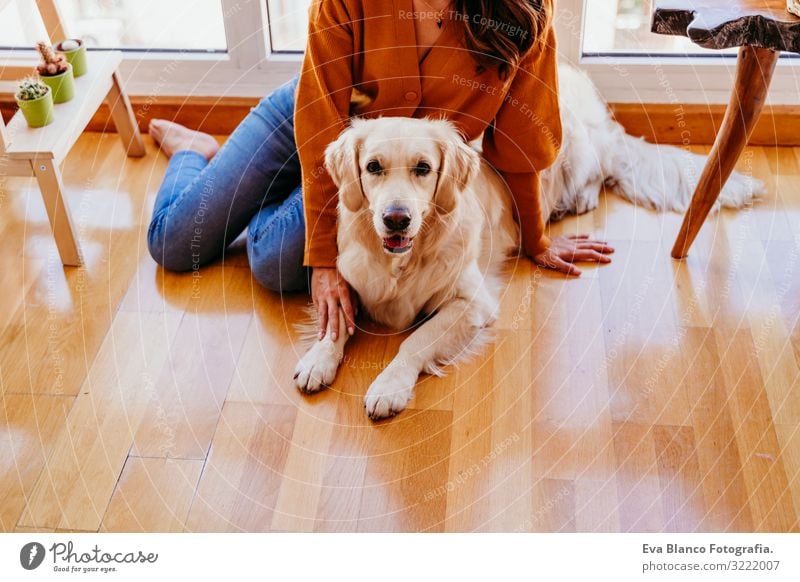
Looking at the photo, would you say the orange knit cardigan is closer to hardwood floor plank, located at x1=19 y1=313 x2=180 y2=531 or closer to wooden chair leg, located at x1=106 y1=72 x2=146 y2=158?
hardwood floor plank, located at x1=19 y1=313 x2=180 y2=531

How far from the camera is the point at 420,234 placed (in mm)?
2395

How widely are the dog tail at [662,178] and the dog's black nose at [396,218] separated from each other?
1.21 meters

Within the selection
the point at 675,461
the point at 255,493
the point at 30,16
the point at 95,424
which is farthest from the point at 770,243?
the point at 30,16

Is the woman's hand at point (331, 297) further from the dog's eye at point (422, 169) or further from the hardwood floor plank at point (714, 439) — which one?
the hardwood floor plank at point (714, 439)

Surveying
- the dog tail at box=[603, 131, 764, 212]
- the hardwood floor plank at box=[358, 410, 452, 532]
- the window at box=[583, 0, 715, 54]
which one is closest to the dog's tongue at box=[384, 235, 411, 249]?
the hardwood floor plank at box=[358, 410, 452, 532]

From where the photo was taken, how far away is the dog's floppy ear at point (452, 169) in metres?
2.28

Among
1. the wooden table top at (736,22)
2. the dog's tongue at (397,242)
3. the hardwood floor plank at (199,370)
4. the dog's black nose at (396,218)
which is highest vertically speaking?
the wooden table top at (736,22)

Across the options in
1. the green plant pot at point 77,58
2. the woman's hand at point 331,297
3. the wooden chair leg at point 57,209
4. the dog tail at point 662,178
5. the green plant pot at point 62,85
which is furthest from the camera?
the dog tail at point 662,178

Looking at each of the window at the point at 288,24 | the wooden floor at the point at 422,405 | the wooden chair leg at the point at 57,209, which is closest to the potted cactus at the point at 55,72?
the wooden chair leg at the point at 57,209

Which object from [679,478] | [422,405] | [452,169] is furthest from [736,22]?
[422,405]

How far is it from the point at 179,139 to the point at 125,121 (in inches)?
8.8

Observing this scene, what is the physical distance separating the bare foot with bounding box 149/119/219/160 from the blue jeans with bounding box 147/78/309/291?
419 mm

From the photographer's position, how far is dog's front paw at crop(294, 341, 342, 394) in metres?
2.41

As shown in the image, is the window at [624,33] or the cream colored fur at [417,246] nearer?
the cream colored fur at [417,246]
